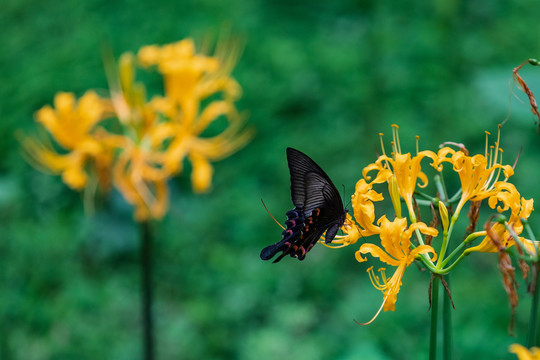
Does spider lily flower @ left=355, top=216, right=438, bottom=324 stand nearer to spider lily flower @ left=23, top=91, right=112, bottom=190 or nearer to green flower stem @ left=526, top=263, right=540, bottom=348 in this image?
green flower stem @ left=526, top=263, right=540, bottom=348

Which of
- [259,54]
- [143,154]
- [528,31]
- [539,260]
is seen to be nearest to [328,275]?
[143,154]

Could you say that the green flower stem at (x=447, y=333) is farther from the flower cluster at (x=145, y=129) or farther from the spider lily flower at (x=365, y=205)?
the flower cluster at (x=145, y=129)

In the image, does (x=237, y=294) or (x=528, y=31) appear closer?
(x=237, y=294)

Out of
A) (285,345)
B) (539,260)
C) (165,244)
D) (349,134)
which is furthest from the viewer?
(349,134)

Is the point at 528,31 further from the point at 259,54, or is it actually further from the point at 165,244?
the point at 165,244

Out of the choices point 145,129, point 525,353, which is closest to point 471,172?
point 525,353

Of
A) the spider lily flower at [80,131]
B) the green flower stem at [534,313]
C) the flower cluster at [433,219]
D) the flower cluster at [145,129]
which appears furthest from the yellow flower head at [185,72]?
the green flower stem at [534,313]

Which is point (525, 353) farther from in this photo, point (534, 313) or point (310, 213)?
point (310, 213)
